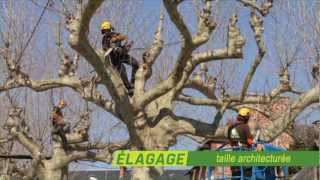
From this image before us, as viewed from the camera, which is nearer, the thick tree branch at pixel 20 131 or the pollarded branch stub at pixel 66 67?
the pollarded branch stub at pixel 66 67

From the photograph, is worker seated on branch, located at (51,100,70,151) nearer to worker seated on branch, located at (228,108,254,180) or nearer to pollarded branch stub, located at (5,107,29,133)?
pollarded branch stub, located at (5,107,29,133)

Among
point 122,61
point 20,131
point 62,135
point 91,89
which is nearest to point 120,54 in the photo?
point 122,61

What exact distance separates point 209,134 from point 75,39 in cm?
399

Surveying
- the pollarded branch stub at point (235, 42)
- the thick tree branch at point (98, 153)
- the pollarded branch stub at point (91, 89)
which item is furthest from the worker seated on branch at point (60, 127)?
the pollarded branch stub at point (235, 42)

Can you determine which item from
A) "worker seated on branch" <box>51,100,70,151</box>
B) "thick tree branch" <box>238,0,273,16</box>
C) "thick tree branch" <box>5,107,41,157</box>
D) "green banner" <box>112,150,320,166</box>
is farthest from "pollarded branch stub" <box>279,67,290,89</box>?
"thick tree branch" <box>5,107,41,157</box>

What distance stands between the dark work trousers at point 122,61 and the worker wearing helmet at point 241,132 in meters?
2.52

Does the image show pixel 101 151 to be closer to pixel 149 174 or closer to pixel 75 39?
pixel 149 174

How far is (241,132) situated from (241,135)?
54mm

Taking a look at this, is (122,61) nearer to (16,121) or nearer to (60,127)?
(60,127)

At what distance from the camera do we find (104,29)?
13.5 meters

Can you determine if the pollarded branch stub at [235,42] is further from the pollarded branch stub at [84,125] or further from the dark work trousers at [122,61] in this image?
the pollarded branch stub at [84,125]

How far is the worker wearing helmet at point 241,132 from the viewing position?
11.0 metres

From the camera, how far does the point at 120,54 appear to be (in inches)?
511

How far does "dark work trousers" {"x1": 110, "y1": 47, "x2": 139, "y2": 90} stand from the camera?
42.2 feet
